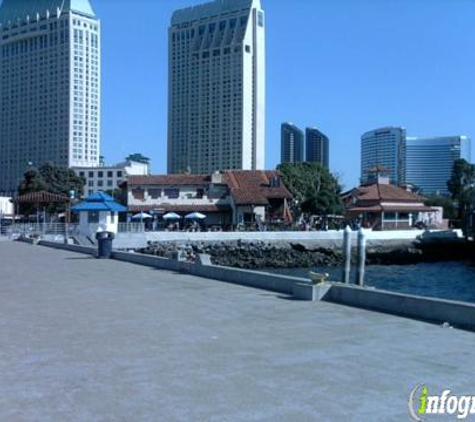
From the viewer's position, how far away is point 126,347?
8.62 metres

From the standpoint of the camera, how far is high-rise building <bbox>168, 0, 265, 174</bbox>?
13288cm

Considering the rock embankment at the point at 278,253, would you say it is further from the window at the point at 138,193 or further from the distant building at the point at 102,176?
the distant building at the point at 102,176

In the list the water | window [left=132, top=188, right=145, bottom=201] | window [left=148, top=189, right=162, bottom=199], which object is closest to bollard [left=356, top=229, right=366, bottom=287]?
the water

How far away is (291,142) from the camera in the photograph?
187 m

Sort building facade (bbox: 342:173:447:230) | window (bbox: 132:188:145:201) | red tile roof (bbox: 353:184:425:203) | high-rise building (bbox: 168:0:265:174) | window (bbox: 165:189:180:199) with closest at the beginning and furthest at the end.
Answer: window (bbox: 132:188:145:201), window (bbox: 165:189:180:199), building facade (bbox: 342:173:447:230), red tile roof (bbox: 353:184:425:203), high-rise building (bbox: 168:0:265:174)

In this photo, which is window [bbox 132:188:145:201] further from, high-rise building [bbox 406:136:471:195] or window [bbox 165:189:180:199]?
high-rise building [bbox 406:136:471:195]

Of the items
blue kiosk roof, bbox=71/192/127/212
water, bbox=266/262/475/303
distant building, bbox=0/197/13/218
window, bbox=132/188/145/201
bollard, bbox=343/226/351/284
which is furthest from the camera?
distant building, bbox=0/197/13/218

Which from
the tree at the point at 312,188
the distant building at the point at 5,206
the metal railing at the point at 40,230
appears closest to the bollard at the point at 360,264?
the metal railing at the point at 40,230

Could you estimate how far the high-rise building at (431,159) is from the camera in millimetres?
168125

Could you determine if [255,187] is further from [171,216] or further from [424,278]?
[424,278]

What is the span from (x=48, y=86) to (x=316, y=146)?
249 feet

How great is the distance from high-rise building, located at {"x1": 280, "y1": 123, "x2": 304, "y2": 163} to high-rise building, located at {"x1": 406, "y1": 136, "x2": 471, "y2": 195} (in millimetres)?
31933

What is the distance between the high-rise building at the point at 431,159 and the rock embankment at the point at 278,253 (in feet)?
372

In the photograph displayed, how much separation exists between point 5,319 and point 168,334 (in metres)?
3.23
